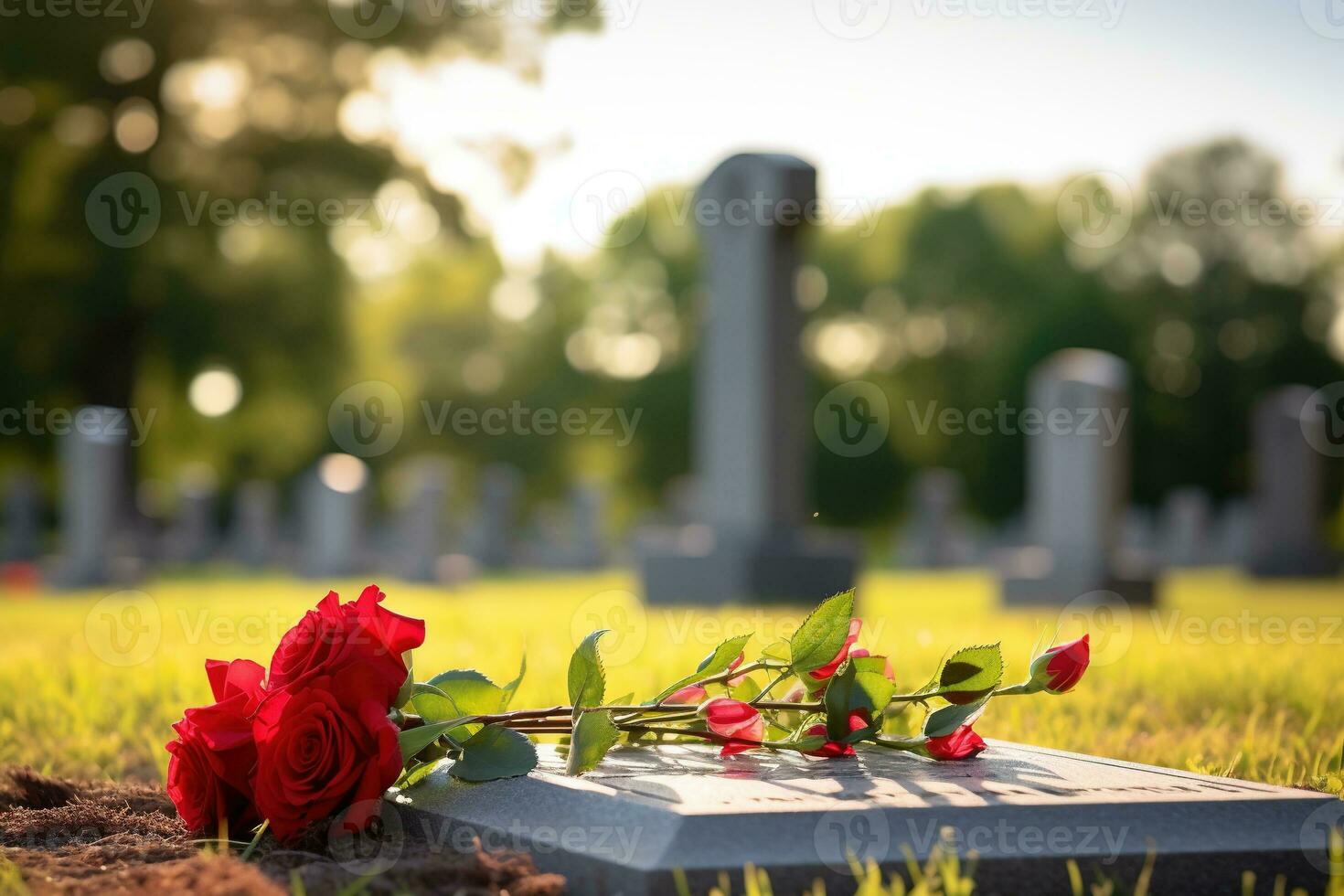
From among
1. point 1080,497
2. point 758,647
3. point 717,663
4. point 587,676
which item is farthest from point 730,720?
point 1080,497

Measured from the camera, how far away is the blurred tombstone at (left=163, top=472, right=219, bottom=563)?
2245cm

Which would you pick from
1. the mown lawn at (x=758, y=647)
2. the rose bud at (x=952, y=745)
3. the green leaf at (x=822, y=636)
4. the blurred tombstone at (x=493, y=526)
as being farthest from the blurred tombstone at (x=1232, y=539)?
the green leaf at (x=822, y=636)

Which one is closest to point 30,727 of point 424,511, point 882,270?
point 424,511

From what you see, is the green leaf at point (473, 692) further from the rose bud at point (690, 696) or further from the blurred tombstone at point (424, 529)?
the blurred tombstone at point (424, 529)

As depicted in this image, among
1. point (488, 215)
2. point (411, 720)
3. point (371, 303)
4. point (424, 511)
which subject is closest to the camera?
point (411, 720)

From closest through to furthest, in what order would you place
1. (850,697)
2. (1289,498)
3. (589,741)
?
(589,741)
(850,697)
(1289,498)

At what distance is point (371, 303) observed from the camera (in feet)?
127

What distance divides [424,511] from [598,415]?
19881 mm

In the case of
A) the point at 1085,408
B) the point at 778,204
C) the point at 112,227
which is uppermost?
the point at 112,227

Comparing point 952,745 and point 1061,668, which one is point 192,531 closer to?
point 952,745

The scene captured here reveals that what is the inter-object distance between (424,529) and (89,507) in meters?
4.43

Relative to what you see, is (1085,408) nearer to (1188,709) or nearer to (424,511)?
(1188,709)

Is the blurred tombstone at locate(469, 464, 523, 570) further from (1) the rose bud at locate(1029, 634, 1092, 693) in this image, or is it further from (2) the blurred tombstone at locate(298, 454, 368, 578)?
(1) the rose bud at locate(1029, 634, 1092, 693)

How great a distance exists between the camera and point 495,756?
7.72 ft
